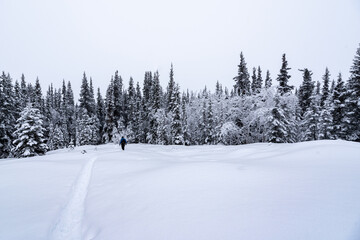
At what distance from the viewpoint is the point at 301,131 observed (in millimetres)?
33875

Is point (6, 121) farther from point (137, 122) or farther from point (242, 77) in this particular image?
point (242, 77)

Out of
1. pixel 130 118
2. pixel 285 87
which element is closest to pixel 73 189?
pixel 285 87

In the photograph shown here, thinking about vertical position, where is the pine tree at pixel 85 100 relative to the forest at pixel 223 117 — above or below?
above

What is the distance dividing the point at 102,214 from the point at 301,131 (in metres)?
38.4

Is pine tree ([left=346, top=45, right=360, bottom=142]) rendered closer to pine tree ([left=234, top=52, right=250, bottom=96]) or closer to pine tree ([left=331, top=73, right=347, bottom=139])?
pine tree ([left=331, top=73, right=347, bottom=139])

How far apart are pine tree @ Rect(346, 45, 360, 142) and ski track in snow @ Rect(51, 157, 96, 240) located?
99.6ft

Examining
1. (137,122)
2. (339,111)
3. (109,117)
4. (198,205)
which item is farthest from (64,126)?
(339,111)

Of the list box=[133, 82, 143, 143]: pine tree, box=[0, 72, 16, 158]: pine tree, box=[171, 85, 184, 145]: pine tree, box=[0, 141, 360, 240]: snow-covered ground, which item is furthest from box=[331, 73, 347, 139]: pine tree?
box=[0, 72, 16, 158]: pine tree

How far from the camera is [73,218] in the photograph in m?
5.25

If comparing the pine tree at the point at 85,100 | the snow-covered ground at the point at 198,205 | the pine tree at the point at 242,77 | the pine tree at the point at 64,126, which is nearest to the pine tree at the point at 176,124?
the pine tree at the point at 242,77

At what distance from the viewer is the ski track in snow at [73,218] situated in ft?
14.9

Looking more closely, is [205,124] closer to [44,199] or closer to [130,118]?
[130,118]

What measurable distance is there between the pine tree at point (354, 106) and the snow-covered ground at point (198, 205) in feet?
71.7

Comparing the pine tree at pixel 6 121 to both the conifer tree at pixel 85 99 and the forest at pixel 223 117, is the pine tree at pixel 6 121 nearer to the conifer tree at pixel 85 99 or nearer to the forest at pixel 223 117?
the forest at pixel 223 117
